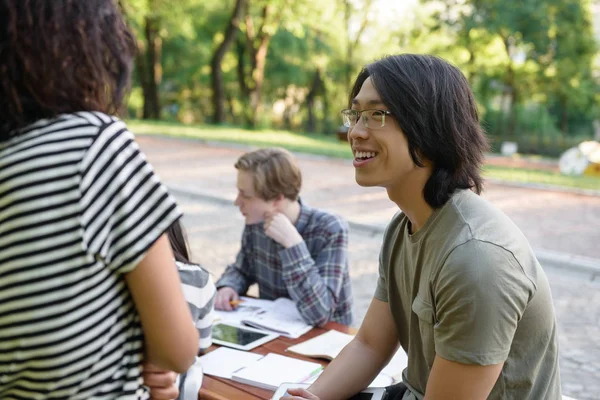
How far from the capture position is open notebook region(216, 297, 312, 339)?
277 cm

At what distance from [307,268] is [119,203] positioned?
6.27 feet

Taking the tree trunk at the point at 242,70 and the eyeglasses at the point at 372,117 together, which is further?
the tree trunk at the point at 242,70

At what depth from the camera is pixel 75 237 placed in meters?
1.13

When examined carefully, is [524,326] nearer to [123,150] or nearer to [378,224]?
[123,150]

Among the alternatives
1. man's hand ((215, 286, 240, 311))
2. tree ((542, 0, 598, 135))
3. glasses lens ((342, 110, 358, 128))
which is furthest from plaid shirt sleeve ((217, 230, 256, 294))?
tree ((542, 0, 598, 135))

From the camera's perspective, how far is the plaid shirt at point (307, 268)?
2.90m

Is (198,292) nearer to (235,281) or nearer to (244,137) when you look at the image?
(235,281)

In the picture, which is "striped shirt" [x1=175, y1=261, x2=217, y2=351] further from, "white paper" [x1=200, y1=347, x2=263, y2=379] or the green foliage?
the green foliage

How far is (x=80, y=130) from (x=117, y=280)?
0.29 metres

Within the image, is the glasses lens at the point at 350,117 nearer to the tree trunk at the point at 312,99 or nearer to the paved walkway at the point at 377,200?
the paved walkway at the point at 377,200

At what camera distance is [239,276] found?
11.2 ft

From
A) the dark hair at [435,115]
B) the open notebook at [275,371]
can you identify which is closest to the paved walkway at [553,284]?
the open notebook at [275,371]

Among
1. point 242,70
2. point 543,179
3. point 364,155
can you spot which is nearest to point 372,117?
point 364,155

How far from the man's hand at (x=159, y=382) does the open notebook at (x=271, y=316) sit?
131 centimetres
